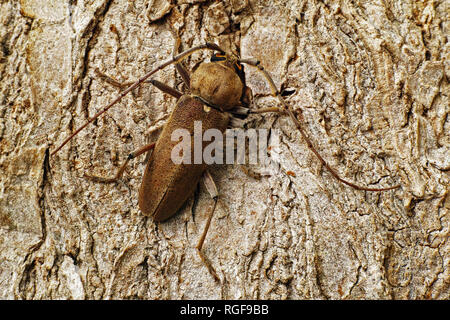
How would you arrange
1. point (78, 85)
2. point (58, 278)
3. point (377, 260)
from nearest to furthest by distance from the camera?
point (377, 260)
point (58, 278)
point (78, 85)

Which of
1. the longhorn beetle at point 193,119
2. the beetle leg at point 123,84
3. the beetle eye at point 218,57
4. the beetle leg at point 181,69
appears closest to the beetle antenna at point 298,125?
the longhorn beetle at point 193,119

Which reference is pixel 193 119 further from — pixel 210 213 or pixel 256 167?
pixel 210 213

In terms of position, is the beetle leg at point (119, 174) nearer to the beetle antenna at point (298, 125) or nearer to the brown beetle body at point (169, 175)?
the brown beetle body at point (169, 175)

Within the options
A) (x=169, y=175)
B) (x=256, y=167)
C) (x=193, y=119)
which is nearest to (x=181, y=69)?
(x=193, y=119)

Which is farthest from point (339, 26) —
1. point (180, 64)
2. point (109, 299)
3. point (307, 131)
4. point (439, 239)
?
point (109, 299)

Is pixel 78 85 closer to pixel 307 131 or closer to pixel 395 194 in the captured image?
pixel 307 131

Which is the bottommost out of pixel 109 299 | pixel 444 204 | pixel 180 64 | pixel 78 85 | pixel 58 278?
pixel 109 299
